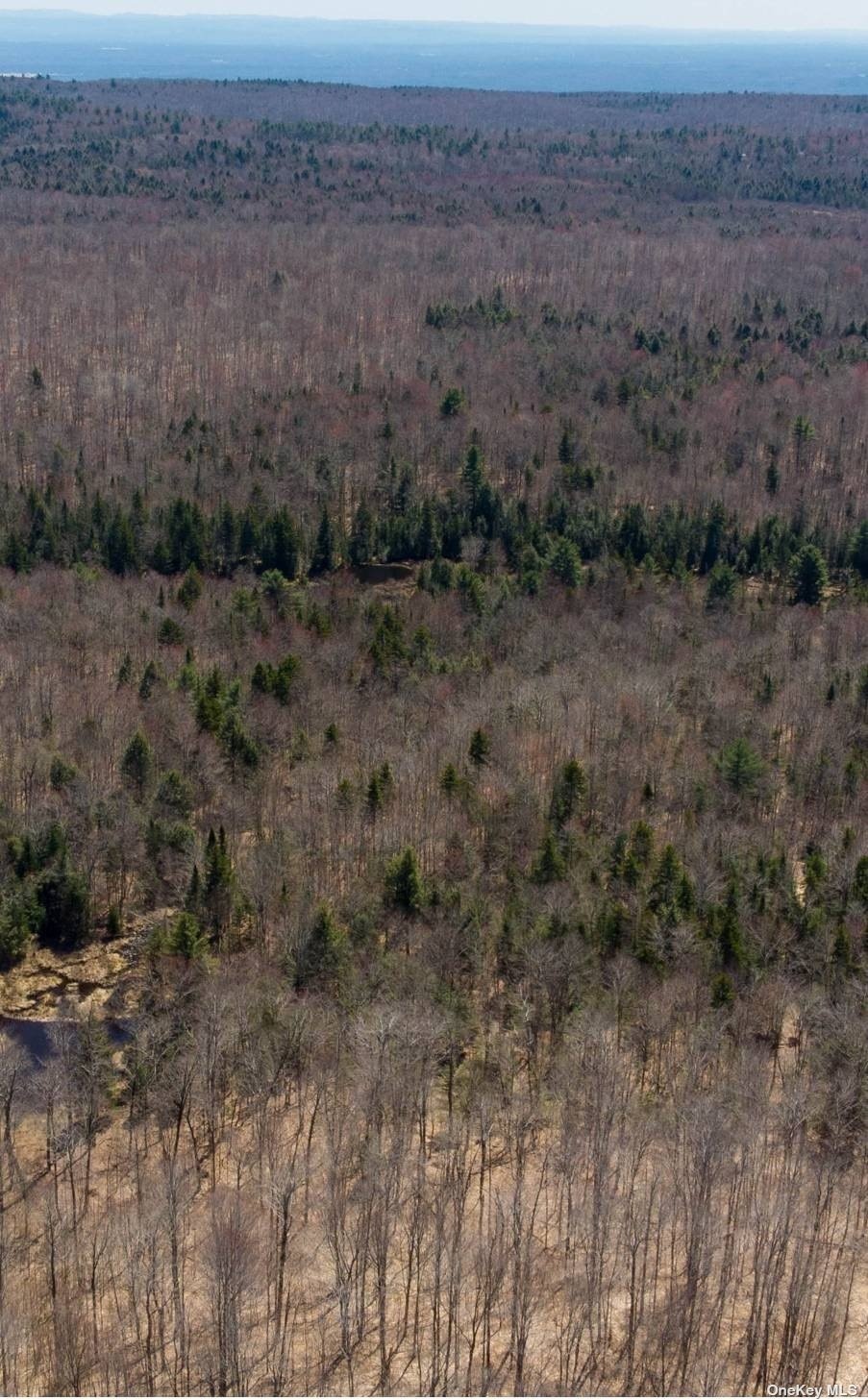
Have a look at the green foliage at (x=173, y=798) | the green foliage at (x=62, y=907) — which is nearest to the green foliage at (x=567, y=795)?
the green foliage at (x=173, y=798)

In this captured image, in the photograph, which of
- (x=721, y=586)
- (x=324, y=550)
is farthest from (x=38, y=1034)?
(x=324, y=550)

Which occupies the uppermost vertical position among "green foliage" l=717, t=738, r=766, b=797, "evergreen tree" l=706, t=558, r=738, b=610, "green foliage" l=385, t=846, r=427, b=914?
"evergreen tree" l=706, t=558, r=738, b=610

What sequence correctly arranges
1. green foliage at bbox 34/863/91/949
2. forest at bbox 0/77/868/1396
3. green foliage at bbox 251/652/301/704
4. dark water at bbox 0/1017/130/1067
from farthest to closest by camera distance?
green foliage at bbox 251/652/301/704
green foliage at bbox 34/863/91/949
dark water at bbox 0/1017/130/1067
forest at bbox 0/77/868/1396

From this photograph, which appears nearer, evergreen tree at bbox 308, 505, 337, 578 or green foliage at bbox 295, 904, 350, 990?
green foliage at bbox 295, 904, 350, 990

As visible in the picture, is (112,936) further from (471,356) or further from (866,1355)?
(471,356)

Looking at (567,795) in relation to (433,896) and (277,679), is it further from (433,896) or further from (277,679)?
(277,679)

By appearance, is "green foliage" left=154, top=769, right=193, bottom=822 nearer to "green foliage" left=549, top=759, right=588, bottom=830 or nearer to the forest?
the forest

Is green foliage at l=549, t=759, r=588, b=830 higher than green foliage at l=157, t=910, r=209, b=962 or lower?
higher

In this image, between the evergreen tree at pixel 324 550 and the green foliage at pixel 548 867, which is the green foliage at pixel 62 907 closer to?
the green foliage at pixel 548 867

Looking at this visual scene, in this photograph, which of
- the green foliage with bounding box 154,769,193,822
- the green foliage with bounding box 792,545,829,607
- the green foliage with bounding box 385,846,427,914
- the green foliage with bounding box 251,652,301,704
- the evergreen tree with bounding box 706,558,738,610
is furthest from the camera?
the green foliage with bounding box 792,545,829,607

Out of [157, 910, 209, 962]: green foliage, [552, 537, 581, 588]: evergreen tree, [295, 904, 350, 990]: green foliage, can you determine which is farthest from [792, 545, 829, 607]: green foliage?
[157, 910, 209, 962]: green foliage
